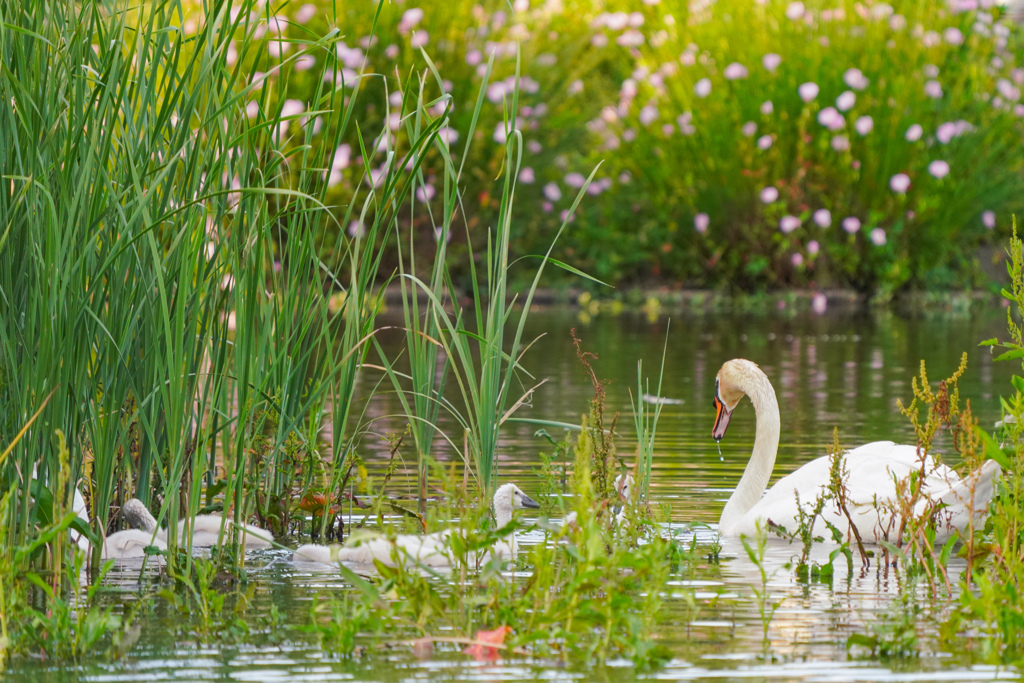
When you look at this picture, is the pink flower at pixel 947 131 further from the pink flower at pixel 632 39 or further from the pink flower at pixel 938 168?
the pink flower at pixel 632 39

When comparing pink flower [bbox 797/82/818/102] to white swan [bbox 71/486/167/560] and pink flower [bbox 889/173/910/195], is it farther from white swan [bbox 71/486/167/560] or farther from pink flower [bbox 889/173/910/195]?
white swan [bbox 71/486/167/560]

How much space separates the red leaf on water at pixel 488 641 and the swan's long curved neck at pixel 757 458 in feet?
5.76

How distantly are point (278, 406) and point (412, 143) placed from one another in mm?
839

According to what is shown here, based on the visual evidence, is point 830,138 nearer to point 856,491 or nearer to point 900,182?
point 900,182

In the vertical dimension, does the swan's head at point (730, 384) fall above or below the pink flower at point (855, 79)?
below

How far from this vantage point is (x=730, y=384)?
6066 mm

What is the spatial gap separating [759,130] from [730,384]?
478 inches

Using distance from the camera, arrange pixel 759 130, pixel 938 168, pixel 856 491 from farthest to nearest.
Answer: pixel 759 130, pixel 938 168, pixel 856 491

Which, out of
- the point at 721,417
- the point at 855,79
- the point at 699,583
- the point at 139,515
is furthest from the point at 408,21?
the point at 699,583

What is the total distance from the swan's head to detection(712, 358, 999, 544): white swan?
0.04 m

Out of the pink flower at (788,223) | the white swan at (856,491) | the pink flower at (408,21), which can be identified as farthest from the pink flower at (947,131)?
the white swan at (856,491)

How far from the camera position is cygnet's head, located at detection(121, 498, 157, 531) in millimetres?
4605

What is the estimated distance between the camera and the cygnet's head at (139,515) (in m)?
4.61

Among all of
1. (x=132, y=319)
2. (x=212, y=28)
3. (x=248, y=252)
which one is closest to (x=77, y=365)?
(x=132, y=319)
